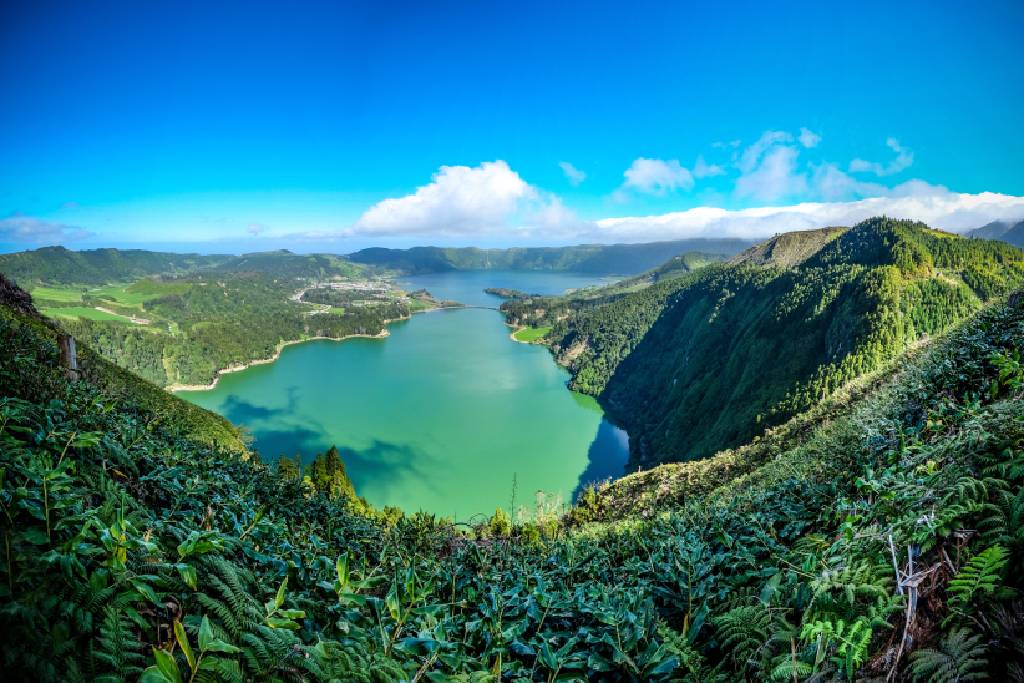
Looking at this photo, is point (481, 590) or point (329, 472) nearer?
point (481, 590)

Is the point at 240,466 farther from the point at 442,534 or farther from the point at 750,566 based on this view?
the point at 750,566

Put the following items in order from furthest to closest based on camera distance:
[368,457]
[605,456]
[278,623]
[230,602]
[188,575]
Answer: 1. [605,456]
2. [368,457]
3. [230,602]
4. [278,623]
5. [188,575]

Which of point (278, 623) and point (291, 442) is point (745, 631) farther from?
point (291, 442)

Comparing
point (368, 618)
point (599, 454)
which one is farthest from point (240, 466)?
point (599, 454)

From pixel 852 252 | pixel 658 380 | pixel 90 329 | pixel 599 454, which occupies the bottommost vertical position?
pixel 599 454

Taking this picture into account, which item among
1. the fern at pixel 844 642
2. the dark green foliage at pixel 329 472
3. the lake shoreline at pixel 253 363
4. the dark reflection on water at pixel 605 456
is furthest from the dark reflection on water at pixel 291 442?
the fern at pixel 844 642

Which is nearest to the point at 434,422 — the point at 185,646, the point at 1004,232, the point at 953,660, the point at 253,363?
the point at 185,646

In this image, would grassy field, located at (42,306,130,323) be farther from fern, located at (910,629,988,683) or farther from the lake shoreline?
fern, located at (910,629,988,683)

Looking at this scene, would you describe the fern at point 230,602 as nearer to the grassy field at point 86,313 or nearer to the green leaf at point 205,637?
the green leaf at point 205,637
